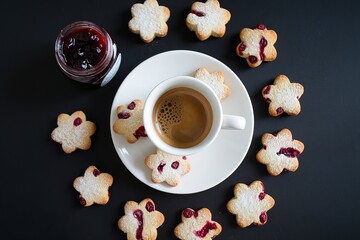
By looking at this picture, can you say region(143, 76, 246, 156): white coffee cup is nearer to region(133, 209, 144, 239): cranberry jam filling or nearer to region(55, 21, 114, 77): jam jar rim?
region(55, 21, 114, 77): jam jar rim

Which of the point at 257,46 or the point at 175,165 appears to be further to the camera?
the point at 257,46

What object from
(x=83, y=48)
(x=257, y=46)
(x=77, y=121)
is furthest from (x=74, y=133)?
(x=257, y=46)

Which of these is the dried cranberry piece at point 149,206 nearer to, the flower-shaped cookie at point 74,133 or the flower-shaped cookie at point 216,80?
the flower-shaped cookie at point 74,133

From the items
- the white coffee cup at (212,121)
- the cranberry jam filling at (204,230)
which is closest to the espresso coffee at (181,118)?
the white coffee cup at (212,121)

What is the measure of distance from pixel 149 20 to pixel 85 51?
258 mm

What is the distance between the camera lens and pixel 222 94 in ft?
4.61

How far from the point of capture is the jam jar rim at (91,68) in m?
1.38

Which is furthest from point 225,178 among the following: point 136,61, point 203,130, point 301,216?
point 136,61

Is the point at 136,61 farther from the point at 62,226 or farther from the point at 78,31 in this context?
the point at 62,226

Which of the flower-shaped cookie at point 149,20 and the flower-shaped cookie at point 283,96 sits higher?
the flower-shaped cookie at point 149,20

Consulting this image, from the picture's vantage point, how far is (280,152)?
1540mm

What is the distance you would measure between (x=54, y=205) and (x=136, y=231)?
302 millimetres

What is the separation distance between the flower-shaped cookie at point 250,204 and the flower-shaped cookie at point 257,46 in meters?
0.43

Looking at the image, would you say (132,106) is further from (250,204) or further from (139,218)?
(250,204)
